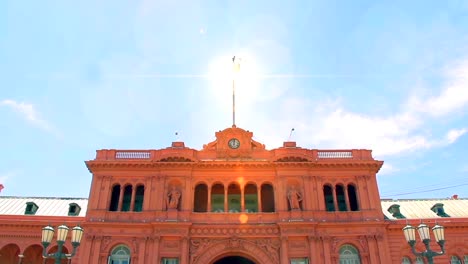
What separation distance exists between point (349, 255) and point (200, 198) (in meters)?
15.2

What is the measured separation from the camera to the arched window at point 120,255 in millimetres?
34625

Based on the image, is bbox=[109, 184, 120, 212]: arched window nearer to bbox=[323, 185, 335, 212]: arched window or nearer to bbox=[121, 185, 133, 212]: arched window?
bbox=[121, 185, 133, 212]: arched window

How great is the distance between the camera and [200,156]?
129ft

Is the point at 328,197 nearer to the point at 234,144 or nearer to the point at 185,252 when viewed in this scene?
the point at 234,144

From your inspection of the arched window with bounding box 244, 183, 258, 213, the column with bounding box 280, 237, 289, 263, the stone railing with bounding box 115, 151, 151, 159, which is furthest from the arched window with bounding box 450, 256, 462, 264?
the stone railing with bounding box 115, 151, 151, 159

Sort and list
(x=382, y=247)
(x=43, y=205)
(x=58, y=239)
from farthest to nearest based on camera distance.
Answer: (x=43, y=205) → (x=382, y=247) → (x=58, y=239)

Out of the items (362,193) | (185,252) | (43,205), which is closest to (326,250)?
(362,193)

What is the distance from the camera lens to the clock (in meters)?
Result: 40.0

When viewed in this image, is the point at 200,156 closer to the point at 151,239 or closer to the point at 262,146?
the point at 262,146

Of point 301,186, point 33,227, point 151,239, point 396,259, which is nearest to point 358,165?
point 301,186

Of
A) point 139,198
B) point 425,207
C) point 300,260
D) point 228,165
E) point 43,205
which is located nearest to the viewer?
point 300,260

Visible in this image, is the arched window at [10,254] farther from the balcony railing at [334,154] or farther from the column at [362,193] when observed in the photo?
the column at [362,193]

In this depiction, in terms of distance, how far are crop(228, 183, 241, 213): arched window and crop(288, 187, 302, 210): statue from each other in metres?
5.30

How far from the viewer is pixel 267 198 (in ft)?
129
